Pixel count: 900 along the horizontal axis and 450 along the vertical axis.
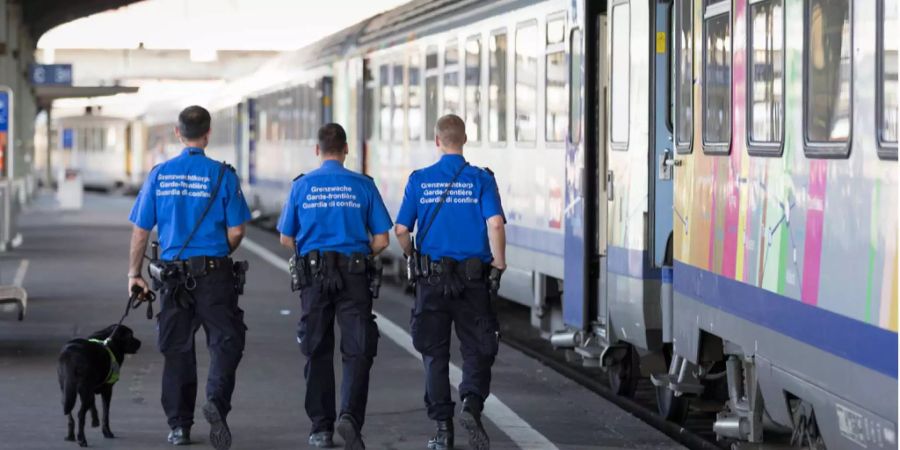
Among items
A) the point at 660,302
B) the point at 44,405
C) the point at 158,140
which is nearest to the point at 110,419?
the point at 44,405

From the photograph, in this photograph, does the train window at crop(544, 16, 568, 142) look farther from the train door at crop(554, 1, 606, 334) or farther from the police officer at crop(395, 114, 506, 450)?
the police officer at crop(395, 114, 506, 450)

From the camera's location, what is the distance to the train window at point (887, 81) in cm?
686

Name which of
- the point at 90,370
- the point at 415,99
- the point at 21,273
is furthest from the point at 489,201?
the point at 21,273

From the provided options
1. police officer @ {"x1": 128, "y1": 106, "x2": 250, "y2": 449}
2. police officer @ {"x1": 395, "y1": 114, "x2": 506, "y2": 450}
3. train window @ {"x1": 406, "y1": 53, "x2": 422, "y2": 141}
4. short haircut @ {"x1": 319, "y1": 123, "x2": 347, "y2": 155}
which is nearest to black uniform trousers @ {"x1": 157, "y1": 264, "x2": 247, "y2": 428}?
police officer @ {"x1": 128, "y1": 106, "x2": 250, "y2": 449}

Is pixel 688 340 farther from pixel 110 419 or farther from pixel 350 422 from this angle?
pixel 110 419

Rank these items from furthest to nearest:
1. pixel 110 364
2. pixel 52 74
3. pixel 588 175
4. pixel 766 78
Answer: pixel 52 74
pixel 588 175
pixel 110 364
pixel 766 78

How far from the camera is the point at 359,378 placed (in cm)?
1041

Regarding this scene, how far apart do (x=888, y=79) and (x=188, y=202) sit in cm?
453

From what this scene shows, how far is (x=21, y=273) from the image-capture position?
25.9 metres

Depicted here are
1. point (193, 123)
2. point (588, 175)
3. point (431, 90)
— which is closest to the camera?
point (193, 123)

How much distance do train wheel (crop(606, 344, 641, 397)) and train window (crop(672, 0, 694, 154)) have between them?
2782 millimetres

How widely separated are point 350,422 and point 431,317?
2.47 ft

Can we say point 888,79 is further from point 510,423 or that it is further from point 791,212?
point 510,423

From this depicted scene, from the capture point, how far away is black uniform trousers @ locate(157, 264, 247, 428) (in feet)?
34.2
